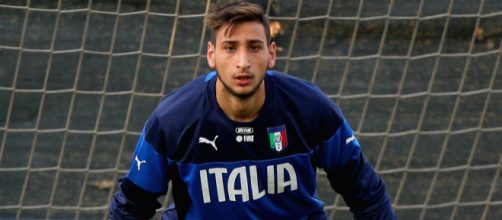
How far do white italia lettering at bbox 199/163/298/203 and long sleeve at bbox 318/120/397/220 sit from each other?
0.41 ft

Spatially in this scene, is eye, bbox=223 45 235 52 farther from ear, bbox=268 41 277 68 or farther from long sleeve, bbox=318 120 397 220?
long sleeve, bbox=318 120 397 220

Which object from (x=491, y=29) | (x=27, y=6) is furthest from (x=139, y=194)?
(x=491, y=29)

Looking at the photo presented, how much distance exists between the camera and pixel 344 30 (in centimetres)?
553

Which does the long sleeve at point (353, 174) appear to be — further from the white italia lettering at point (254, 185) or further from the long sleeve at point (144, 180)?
the long sleeve at point (144, 180)

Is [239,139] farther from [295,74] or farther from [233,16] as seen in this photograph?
[295,74]

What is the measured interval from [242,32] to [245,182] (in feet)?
1.63

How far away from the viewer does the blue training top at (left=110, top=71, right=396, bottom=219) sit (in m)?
3.86

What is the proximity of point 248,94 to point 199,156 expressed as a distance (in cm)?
28

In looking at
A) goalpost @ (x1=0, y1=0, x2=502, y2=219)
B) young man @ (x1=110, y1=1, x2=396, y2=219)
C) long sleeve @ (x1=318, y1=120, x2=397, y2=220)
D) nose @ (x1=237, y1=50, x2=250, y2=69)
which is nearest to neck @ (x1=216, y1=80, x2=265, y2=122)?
young man @ (x1=110, y1=1, x2=396, y2=219)

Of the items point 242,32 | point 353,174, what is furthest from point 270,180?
point 242,32

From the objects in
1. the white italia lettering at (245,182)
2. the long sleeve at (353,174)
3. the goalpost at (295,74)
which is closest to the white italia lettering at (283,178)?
the white italia lettering at (245,182)

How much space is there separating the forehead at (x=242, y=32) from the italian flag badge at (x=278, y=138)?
29 centimetres

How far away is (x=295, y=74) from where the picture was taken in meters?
5.60

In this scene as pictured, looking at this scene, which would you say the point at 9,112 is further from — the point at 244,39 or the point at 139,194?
the point at 244,39
